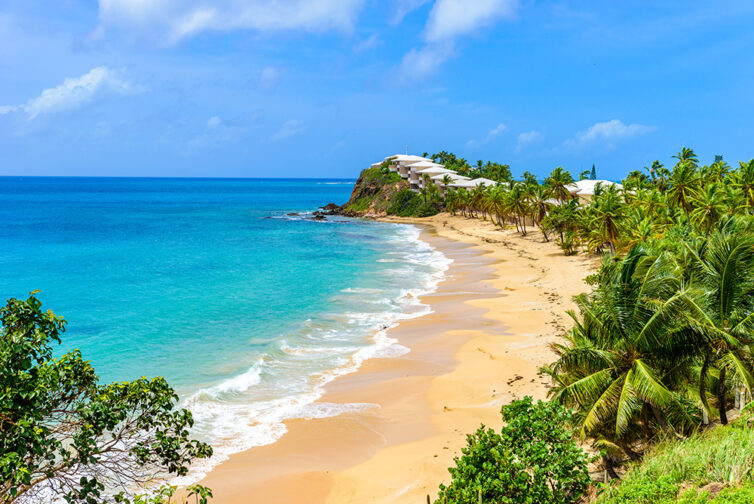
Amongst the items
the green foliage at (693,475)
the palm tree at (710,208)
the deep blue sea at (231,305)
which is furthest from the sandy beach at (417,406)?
the palm tree at (710,208)

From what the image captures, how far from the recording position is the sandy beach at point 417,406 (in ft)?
47.2

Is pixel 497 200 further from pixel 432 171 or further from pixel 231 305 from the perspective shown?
pixel 231 305

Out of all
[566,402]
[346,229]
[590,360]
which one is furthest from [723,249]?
[346,229]

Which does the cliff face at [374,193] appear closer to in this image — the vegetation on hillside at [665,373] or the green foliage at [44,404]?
the vegetation on hillside at [665,373]

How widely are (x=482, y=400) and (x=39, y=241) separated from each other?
69781 millimetres

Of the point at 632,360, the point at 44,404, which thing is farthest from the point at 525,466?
the point at 44,404

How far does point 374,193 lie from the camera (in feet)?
366

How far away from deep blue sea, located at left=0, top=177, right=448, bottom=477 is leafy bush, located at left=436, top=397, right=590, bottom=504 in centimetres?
929

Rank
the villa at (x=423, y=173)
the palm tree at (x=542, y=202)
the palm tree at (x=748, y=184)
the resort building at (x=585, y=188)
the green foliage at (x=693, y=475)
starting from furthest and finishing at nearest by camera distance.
Answer: 1. the villa at (x=423, y=173)
2. the palm tree at (x=542, y=202)
3. the resort building at (x=585, y=188)
4. the palm tree at (x=748, y=184)
5. the green foliage at (x=693, y=475)

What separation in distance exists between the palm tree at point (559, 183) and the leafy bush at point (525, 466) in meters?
53.3

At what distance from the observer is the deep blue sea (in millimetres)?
21297

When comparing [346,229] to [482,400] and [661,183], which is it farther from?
[482,400]

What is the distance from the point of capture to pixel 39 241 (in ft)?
223

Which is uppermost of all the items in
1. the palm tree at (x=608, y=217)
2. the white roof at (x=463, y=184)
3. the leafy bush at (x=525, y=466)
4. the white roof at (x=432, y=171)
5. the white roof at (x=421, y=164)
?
the white roof at (x=421, y=164)
